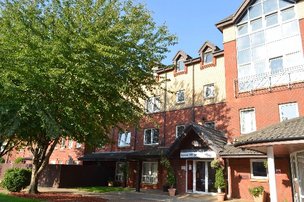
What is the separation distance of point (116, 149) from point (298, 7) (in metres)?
19.6

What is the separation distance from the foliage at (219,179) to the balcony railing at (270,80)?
532cm

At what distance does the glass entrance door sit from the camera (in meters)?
19.5

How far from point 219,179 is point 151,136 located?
9418mm

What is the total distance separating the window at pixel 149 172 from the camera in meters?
23.8

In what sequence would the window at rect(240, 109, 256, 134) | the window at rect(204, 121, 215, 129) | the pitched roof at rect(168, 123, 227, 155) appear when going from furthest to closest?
the window at rect(204, 121, 215, 129) < the window at rect(240, 109, 256, 134) < the pitched roof at rect(168, 123, 227, 155)

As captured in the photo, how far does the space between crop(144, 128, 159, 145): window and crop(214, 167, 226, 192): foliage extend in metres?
8.38

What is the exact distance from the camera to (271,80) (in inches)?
722

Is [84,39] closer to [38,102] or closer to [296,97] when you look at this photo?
[38,102]

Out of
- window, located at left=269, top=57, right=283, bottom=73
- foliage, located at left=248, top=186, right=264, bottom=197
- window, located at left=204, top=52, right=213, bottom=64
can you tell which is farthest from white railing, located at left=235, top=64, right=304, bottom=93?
foliage, located at left=248, top=186, right=264, bottom=197

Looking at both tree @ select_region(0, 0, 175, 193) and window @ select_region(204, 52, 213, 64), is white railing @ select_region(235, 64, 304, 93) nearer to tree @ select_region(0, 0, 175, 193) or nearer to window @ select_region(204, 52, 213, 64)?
window @ select_region(204, 52, 213, 64)

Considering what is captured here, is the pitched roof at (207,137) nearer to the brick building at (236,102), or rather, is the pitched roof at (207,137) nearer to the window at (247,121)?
the brick building at (236,102)

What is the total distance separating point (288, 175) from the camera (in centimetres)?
1591

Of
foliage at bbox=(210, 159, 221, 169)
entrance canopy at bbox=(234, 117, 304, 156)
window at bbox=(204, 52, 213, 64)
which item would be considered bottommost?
foliage at bbox=(210, 159, 221, 169)

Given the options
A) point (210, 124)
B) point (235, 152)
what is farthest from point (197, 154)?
point (210, 124)
